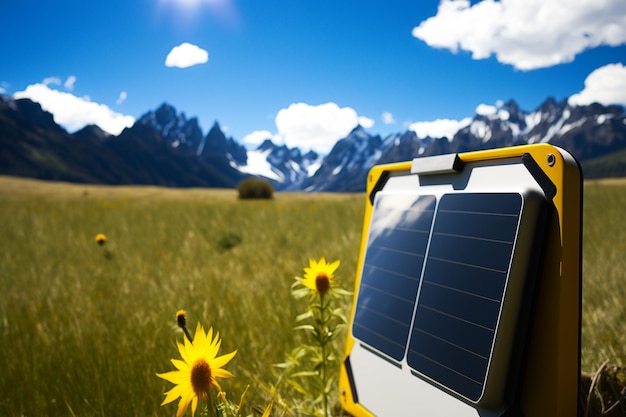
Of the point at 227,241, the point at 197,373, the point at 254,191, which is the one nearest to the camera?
the point at 197,373

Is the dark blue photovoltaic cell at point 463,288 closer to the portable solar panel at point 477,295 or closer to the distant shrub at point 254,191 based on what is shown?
the portable solar panel at point 477,295

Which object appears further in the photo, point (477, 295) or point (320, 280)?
point (320, 280)

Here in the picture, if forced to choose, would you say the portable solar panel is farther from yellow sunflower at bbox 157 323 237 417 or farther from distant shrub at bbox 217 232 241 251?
distant shrub at bbox 217 232 241 251

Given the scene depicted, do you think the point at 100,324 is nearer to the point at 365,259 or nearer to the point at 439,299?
the point at 365,259

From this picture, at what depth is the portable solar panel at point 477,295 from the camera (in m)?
1.30

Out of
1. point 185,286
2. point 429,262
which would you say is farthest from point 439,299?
point 185,286

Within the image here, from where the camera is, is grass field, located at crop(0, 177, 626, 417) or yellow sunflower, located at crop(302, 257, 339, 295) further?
grass field, located at crop(0, 177, 626, 417)

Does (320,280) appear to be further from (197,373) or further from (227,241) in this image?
(227,241)

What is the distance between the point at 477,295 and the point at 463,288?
0.08 m

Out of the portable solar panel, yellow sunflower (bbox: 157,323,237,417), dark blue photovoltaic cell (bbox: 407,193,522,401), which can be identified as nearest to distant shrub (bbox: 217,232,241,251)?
the portable solar panel

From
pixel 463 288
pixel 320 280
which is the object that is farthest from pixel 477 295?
pixel 320 280

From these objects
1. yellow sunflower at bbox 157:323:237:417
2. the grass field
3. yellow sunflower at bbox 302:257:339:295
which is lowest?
the grass field

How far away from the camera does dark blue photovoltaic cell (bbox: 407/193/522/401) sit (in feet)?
4.52

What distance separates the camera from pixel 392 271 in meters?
1.97
